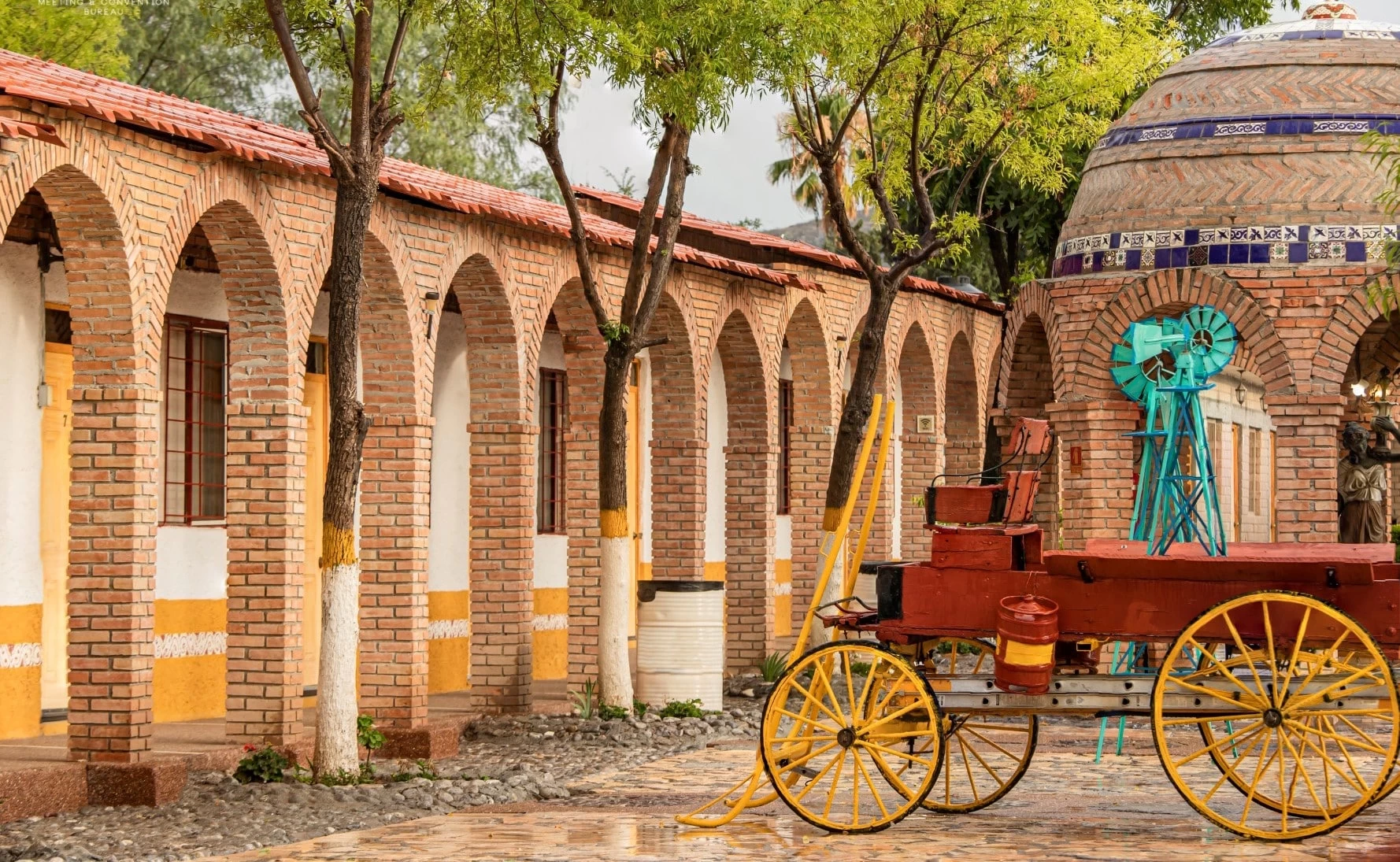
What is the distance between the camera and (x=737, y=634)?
63.6 ft

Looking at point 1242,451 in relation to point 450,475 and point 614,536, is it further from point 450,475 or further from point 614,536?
point 614,536

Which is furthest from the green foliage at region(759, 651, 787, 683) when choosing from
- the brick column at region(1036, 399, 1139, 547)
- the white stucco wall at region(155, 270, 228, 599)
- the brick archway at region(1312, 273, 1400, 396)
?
the white stucco wall at region(155, 270, 228, 599)

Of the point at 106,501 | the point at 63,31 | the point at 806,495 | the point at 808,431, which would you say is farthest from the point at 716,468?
the point at 106,501

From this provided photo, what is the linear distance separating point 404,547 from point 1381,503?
857 centimetres

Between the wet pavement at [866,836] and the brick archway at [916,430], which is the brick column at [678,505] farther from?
the brick archway at [916,430]

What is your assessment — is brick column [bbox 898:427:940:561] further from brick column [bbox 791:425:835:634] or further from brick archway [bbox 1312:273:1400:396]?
brick archway [bbox 1312:273:1400:396]

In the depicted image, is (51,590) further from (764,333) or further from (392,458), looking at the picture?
(764,333)

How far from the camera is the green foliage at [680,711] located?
15.7 meters

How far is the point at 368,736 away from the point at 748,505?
278 inches

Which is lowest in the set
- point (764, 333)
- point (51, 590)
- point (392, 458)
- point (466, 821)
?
point (466, 821)

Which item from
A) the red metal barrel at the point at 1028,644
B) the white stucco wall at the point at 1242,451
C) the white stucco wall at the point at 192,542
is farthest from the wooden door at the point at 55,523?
the white stucco wall at the point at 1242,451

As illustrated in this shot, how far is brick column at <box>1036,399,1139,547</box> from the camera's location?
16.5 m

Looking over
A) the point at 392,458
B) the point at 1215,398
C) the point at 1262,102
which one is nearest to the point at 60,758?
the point at 392,458

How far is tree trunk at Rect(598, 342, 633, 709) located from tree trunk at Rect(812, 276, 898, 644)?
3.17 meters
